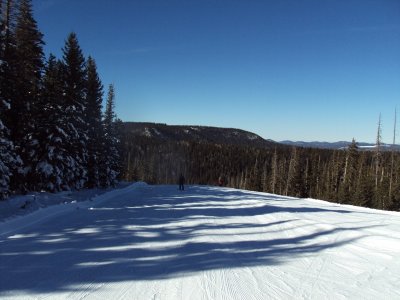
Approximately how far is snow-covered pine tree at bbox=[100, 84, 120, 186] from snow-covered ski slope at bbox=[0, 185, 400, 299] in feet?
74.0

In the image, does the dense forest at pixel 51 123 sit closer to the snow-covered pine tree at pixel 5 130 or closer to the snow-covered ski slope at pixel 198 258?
the snow-covered pine tree at pixel 5 130

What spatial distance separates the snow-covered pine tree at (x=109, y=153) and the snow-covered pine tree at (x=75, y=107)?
16.8ft

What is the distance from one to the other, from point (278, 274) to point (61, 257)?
13.6ft

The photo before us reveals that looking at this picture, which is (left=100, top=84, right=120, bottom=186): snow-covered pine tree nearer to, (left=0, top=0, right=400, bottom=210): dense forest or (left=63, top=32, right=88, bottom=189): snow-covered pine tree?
(left=0, top=0, right=400, bottom=210): dense forest

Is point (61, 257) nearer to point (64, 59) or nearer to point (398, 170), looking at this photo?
point (64, 59)

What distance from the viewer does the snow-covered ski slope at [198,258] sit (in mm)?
5291

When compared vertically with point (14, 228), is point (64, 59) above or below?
above

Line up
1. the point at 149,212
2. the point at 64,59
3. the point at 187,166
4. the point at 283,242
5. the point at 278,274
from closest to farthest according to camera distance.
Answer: the point at 278,274 < the point at 283,242 < the point at 149,212 < the point at 64,59 < the point at 187,166

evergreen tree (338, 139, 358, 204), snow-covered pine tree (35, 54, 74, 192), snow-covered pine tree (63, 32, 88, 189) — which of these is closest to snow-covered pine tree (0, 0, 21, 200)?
snow-covered pine tree (35, 54, 74, 192)

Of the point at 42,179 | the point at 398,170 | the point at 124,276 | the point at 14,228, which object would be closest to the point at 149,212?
the point at 14,228

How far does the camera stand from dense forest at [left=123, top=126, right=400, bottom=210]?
47.7 m

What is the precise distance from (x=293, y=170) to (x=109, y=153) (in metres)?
39.1

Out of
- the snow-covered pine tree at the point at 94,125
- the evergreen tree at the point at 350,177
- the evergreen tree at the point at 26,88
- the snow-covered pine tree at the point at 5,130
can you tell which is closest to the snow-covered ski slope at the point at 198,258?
the snow-covered pine tree at the point at 5,130

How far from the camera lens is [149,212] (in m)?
13.8
